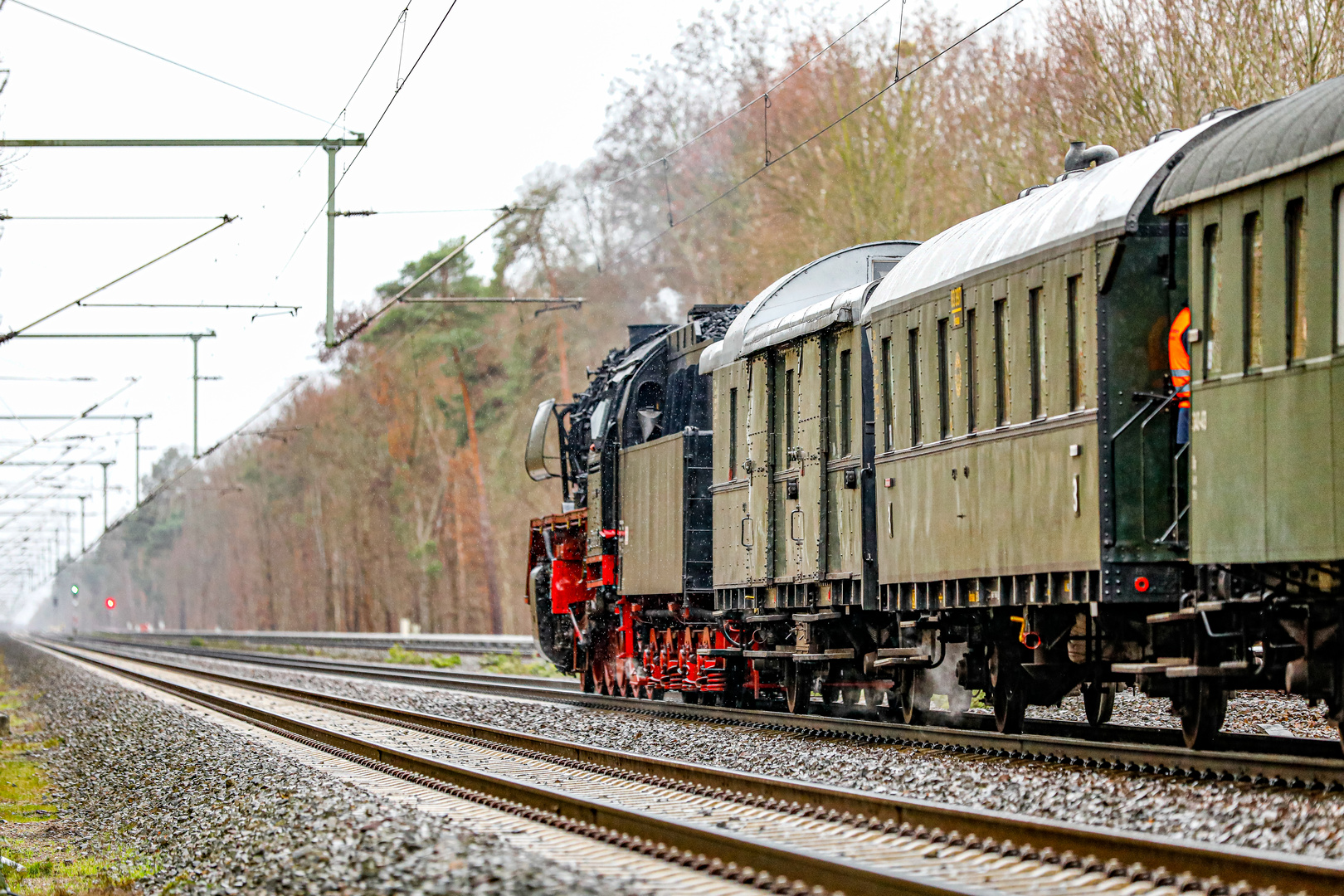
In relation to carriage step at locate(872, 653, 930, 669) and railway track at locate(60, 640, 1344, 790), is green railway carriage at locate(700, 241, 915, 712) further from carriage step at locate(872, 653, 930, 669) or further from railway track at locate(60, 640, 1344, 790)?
railway track at locate(60, 640, 1344, 790)

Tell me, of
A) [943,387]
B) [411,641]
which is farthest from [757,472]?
[411,641]

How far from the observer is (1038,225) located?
11.5 m

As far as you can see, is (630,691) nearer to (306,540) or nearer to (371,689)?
(371,689)

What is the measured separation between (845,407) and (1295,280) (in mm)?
6300

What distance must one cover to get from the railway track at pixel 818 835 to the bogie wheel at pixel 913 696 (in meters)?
2.87

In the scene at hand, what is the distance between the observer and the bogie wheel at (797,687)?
16.5 metres

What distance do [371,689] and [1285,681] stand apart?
69.4 feet

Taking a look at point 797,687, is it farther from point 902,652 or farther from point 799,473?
point 902,652

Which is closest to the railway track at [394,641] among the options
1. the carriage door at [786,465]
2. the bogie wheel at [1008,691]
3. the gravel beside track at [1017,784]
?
the carriage door at [786,465]

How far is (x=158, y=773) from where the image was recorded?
15.5 metres

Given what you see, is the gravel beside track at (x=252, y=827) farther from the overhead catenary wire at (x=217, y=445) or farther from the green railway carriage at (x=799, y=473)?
the overhead catenary wire at (x=217, y=445)

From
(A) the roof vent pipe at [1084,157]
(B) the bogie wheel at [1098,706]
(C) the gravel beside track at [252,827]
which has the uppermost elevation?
(A) the roof vent pipe at [1084,157]

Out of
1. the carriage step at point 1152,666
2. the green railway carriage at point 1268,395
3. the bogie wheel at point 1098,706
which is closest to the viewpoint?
the green railway carriage at point 1268,395

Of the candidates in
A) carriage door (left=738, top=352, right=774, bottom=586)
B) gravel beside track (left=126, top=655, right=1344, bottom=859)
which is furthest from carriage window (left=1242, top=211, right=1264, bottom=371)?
carriage door (left=738, top=352, right=774, bottom=586)
